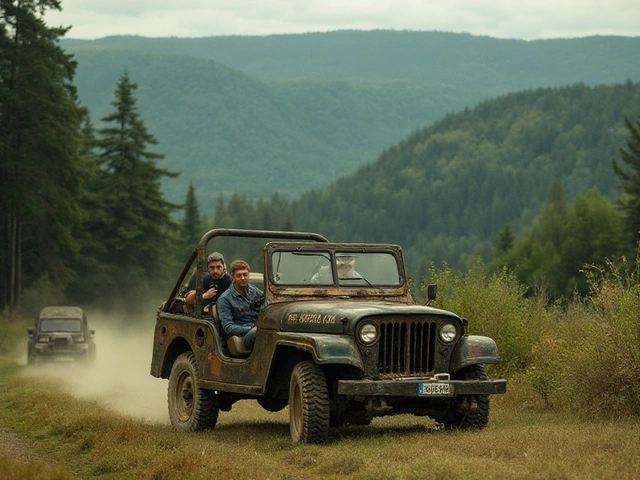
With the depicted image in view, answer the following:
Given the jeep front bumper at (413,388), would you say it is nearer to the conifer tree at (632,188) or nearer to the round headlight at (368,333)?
the round headlight at (368,333)

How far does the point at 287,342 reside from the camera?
12297 millimetres

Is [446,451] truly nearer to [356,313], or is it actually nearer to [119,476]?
[356,313]

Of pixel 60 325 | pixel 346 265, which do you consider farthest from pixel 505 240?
pixel 346 265

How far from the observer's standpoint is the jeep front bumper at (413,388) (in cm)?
1163

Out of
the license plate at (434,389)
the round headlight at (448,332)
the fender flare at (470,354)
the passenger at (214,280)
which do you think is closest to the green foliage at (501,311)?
the passenger at (214,280)

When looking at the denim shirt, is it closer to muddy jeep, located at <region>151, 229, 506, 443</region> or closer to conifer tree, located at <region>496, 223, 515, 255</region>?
muddy jeep, located at <region>151, 229, 506, 443</region>

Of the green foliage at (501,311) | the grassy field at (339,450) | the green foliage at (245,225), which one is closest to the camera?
the grassy field at (339,450)

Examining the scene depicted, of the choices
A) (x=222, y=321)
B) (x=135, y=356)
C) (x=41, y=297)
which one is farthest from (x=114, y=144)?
(x=222, y=321)

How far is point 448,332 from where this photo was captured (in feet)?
40.5

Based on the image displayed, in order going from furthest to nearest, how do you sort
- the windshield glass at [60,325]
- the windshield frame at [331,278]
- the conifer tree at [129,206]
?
the conifer tree at [129,206], the windshield glass at [60,325], the windshield frame at [331,278]

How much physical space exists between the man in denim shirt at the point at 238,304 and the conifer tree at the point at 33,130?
1512 inches

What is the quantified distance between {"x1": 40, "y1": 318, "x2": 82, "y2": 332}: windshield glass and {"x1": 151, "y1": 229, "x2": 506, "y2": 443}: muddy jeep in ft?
72.7

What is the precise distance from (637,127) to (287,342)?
66164mm

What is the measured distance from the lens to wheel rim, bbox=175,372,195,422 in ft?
47.7
